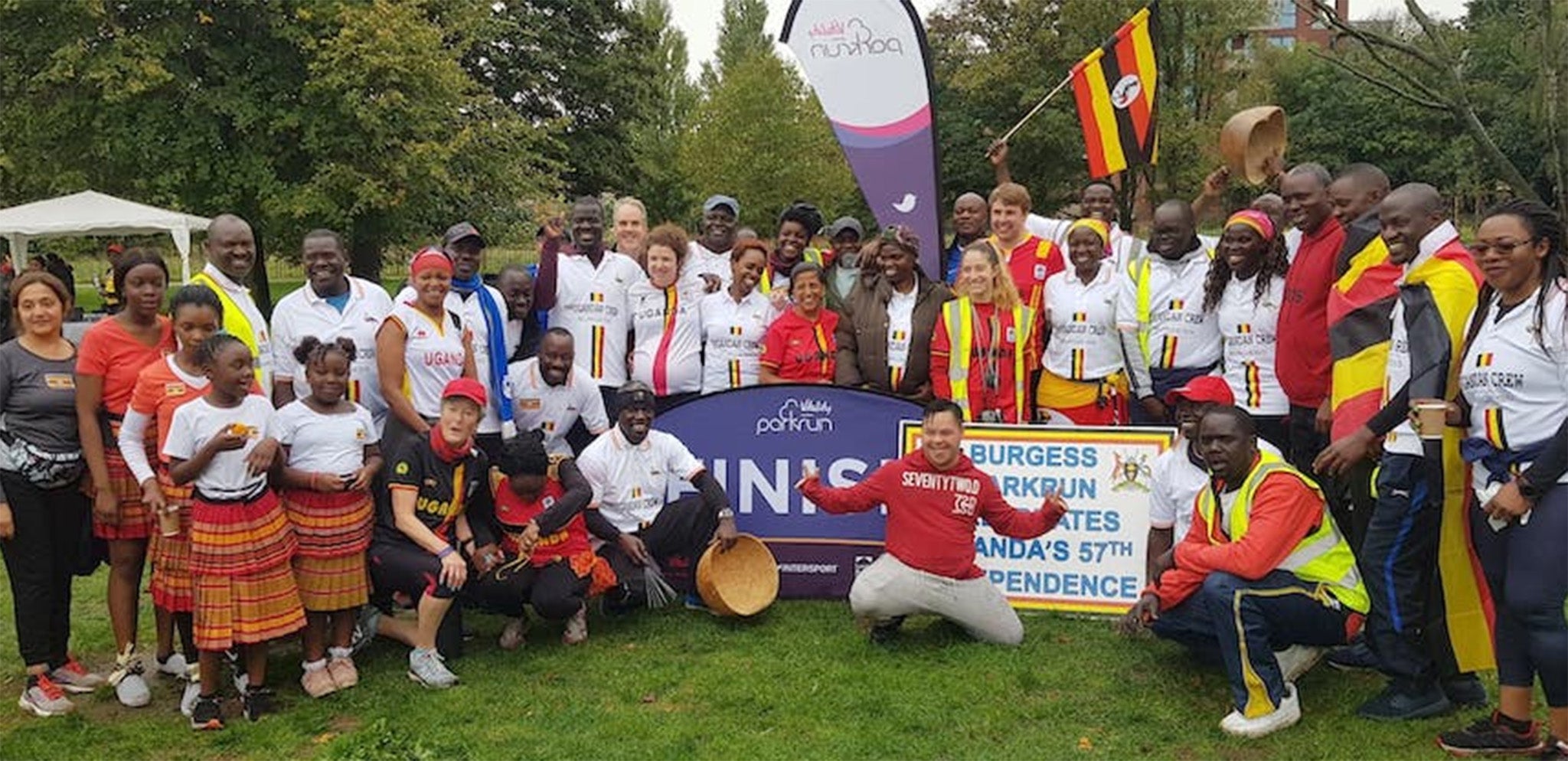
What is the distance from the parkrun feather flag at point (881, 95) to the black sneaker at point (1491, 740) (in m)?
3.74

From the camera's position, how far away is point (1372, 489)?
15.2 feet

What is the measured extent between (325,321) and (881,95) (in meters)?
3.58

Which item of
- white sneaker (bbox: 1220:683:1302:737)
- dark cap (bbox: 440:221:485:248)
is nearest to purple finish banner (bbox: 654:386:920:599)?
dark cap (bbox: 440:221:485:248)

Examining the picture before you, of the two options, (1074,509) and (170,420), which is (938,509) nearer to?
(1074,509)

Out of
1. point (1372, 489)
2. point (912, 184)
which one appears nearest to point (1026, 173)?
point (912, 184)

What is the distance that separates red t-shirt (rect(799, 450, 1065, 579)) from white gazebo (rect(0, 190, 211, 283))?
15.7 meters

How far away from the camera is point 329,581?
4.95 metres

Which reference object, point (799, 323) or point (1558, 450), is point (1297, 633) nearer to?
point (1558, 450)

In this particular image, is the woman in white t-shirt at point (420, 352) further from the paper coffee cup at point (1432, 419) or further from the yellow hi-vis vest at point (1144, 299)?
the paper coffee cup at point (1432, 419)

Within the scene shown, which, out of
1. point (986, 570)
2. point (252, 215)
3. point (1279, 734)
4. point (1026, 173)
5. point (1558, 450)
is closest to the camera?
point (1558, 450)

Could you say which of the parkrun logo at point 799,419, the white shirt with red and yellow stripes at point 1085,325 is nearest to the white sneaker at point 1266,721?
the white shirt with red and yellow stripes at point 1085,325

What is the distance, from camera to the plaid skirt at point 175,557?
15.3 feet

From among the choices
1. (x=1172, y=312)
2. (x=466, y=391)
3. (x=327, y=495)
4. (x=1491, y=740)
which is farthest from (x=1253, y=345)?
(x=327, y=495)

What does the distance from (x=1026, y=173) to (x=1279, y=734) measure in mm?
35190
